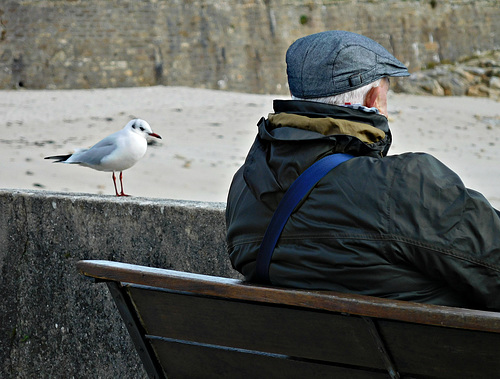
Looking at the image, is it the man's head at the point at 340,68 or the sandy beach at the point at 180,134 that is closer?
the man's head at the point at 340,68

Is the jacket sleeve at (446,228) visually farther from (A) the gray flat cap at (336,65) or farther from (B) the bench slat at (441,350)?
(A) the gray flat cap at (336,65)

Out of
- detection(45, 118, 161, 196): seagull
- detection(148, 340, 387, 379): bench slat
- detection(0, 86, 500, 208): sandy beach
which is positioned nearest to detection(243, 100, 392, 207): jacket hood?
detection(148, 340, 387, 379): bench slat

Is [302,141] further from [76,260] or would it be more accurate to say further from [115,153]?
[115,153]

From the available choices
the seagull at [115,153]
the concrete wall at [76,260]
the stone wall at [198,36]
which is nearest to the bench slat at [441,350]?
the concrete wall at [76,260]

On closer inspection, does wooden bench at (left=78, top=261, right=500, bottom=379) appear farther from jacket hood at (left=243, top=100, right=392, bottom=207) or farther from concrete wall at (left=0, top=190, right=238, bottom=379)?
concrete wall at (left=0, top=190, right=238, bottom=379)

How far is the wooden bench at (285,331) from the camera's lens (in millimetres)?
1419

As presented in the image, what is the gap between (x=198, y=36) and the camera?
20.7 meters

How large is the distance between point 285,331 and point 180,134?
10521 mm

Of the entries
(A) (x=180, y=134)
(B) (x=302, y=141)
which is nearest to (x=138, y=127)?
(B) (x=302, y=141)

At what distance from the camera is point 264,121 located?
1.85m

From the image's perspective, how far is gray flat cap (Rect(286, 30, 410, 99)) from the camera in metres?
1.84

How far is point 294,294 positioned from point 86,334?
1503 mm

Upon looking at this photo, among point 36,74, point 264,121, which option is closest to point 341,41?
point 264,121

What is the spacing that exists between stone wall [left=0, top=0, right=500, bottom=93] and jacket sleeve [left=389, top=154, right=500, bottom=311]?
58.9 feet
